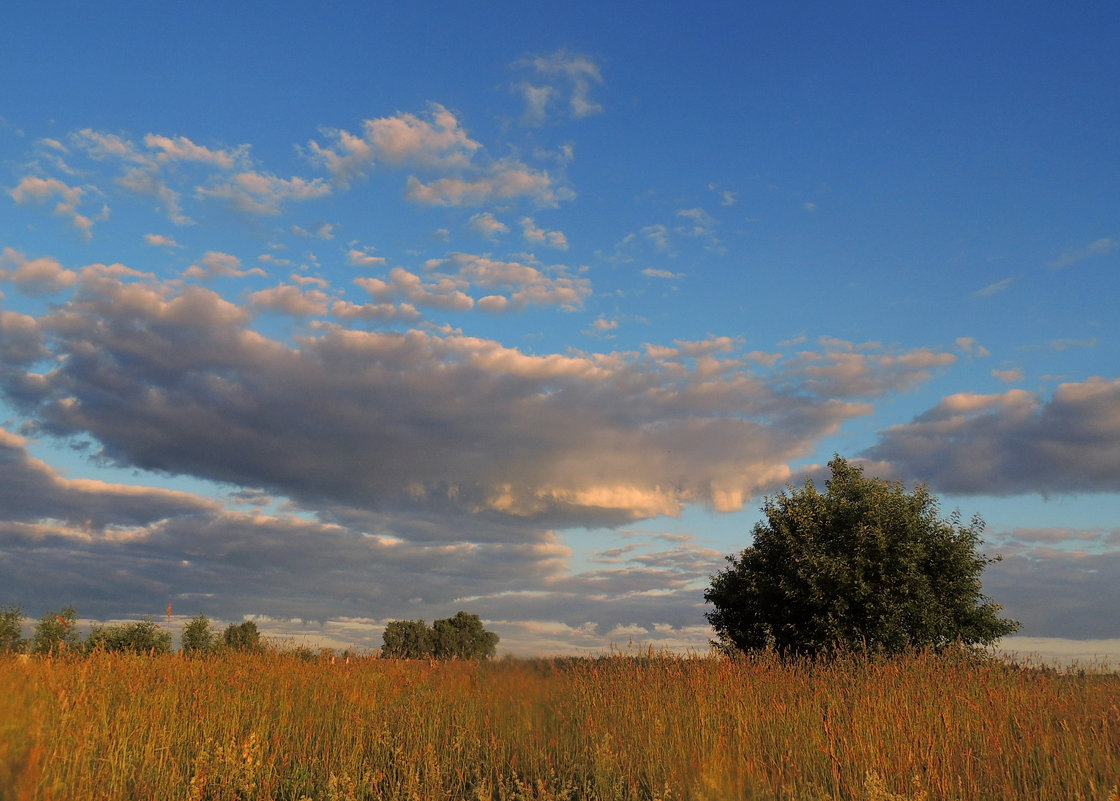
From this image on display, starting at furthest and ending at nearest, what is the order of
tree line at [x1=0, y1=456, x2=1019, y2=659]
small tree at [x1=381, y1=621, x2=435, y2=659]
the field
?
1. small tree at [x1=381, y1=621, x2=435, y2=659]
2. tree line at [x1=0, y1=456, x2=1019, y2=659]
3. the field

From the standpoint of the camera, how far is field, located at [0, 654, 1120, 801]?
29.9 ft

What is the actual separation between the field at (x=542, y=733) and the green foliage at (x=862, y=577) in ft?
48.9

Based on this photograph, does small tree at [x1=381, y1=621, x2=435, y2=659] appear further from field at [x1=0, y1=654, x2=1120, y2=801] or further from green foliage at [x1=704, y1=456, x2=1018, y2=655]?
field at [x1=0, y1=654, x2=1120, y2=801]

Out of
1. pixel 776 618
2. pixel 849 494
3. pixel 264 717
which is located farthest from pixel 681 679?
pixel 849 494

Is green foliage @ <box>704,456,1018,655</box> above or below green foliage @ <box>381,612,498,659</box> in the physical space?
above

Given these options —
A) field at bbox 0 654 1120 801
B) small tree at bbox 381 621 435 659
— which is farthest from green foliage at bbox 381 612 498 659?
field at bbox 0 654 1120 801

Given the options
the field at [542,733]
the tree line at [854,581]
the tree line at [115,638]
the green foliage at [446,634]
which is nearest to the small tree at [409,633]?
the green foliage at [446,634]

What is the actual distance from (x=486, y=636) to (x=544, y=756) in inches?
2709

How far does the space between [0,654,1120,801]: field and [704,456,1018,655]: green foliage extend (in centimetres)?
1489

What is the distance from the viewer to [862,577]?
2988cm

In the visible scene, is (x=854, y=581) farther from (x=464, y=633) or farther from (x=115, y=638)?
(x=464, y=633)

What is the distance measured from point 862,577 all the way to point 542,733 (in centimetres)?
2183


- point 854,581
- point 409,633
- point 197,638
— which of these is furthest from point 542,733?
point 409,633

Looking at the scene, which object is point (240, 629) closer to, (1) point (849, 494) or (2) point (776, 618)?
(2) point (776, 618)
